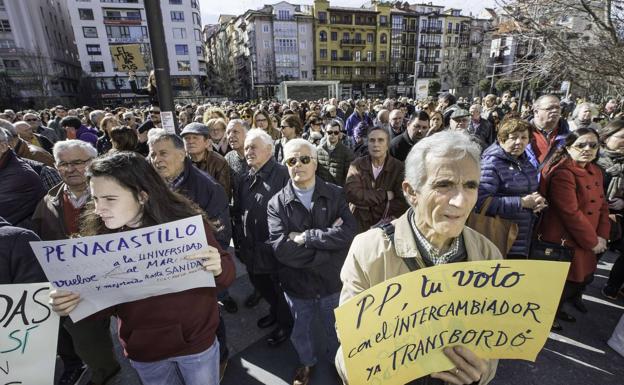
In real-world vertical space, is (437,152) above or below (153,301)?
above

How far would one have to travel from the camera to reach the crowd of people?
150 centimetres

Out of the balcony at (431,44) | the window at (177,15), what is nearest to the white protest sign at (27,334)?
the window at (177,15)

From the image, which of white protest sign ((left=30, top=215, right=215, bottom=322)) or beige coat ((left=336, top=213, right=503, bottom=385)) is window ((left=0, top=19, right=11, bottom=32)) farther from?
beige coat ((left=336, top=213, right=503, bottom=385))

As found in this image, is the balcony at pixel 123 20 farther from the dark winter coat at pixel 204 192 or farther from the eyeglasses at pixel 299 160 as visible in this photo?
the eyeglasses at pixel 299 160

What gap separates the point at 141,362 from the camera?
1834mm

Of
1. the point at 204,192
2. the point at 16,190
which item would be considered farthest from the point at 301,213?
the point at 16,190

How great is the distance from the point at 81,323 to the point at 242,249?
1535mm

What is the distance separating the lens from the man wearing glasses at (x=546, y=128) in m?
3.90

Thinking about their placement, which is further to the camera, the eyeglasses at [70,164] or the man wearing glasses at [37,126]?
Result: the man wearing glasses at [37,126]

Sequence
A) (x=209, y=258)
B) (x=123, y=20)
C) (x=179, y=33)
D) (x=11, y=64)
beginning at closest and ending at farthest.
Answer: (x=209, y=258) < (x=11, y=64) < (x=123, y=20) < (x=179, y=33)

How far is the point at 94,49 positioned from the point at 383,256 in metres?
63.5

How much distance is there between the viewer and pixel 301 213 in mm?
2604

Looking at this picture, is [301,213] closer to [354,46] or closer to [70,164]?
[70,164]

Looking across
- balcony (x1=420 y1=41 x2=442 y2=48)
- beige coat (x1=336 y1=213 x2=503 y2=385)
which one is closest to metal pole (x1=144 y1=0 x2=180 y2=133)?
beige coat (x1=336 y1=213 x2=503 y2=385)
